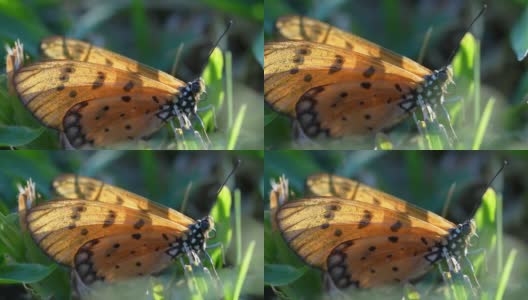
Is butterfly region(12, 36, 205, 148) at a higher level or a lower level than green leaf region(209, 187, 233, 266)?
higher

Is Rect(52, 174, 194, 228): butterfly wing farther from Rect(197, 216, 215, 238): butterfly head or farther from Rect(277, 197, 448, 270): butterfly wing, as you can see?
Rect(277, 197, 448, 270): butterfly wing

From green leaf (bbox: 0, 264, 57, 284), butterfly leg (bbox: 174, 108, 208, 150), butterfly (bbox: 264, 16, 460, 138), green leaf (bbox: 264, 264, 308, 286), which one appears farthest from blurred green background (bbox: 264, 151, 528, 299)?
green leaf (bbox: 0, 264, 57, 284)

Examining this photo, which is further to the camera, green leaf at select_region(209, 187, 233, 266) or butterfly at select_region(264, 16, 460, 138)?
green leaf at select_region(209, 187, 233, 266)

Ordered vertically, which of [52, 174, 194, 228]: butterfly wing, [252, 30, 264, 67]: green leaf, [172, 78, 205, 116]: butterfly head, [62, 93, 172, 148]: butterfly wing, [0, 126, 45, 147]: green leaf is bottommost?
[52, 174, 194, 228]: butterfly wing

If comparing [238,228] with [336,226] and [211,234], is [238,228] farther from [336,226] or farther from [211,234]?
[336,226]

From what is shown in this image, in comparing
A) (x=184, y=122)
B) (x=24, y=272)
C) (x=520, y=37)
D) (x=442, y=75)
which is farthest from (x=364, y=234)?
(x=24, y=272)

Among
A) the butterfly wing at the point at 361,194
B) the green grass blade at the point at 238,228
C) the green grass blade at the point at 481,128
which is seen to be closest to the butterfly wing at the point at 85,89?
the green grass blade at the point at 238,228
